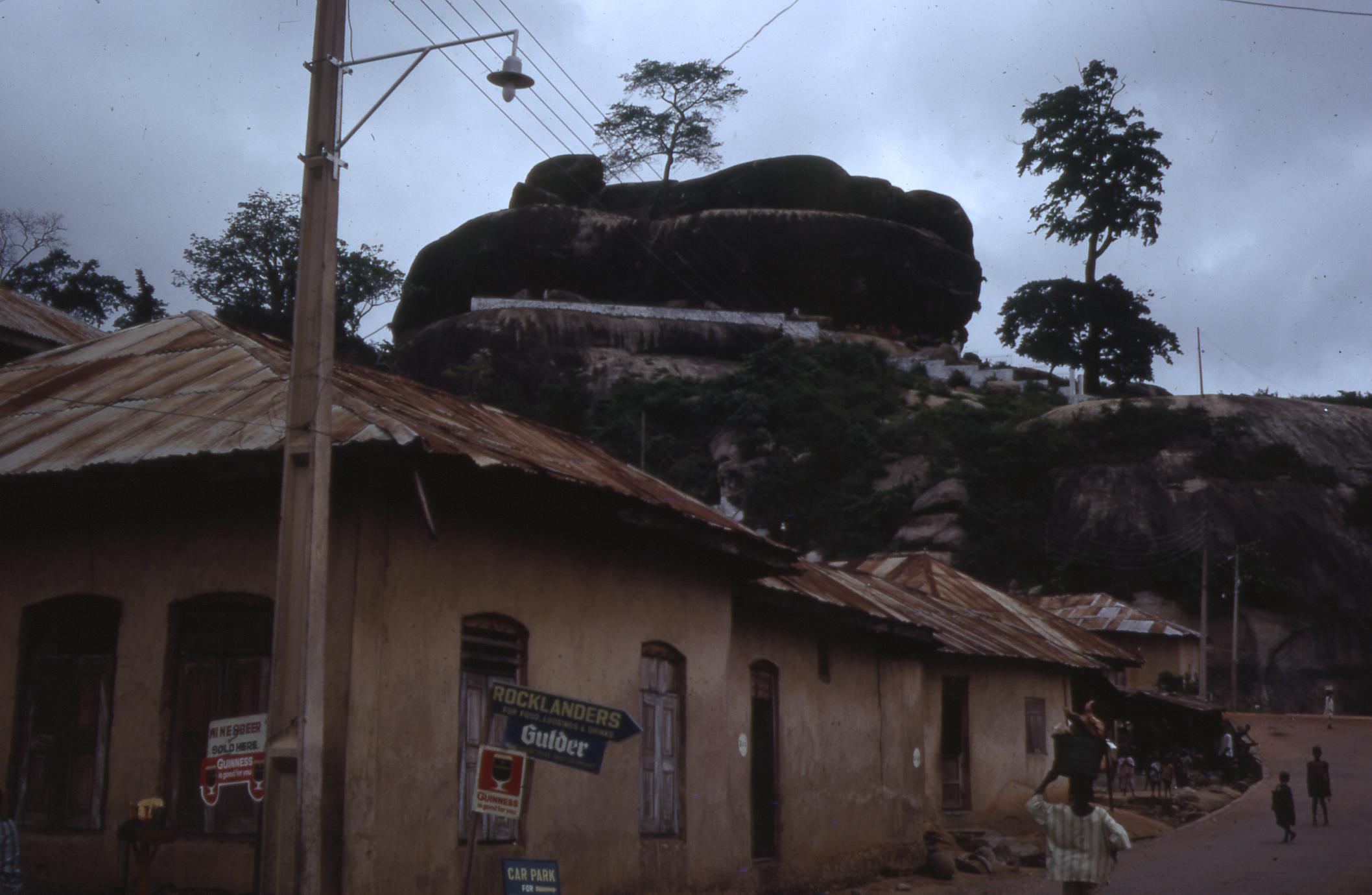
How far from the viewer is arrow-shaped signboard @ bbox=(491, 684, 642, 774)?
749 centimetres

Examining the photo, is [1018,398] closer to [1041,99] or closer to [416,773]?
[1041,99]

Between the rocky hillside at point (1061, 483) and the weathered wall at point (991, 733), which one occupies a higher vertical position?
the rocky hillside at point (1061, 483)

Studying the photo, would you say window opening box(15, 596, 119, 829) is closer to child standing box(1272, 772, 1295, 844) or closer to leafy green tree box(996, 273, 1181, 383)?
child standing box(1272, 772, 1295, 844)

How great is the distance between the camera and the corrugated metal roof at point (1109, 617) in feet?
132

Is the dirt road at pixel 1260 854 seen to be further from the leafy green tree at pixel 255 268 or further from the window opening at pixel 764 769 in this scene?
the leafy green tree at pixel 255 268

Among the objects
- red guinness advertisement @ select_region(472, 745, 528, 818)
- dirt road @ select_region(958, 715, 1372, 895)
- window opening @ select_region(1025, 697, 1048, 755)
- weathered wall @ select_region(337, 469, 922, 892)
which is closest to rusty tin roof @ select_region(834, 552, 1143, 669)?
window opening @ select_region(1025, 697, 1048, 755)

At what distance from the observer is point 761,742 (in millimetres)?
14203

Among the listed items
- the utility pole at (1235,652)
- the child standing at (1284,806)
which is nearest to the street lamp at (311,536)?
the child standing at (1284,806)

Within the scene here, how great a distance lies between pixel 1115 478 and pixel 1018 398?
30.6ft

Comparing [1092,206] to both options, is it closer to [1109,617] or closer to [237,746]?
[1109,617]

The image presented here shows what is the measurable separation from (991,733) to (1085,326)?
40799 millimetres

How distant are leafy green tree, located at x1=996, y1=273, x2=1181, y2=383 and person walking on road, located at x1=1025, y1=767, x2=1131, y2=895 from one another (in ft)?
170

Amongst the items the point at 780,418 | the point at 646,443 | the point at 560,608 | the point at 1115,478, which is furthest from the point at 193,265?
the point at 1115,478

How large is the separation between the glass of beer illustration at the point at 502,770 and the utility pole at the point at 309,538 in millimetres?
937
